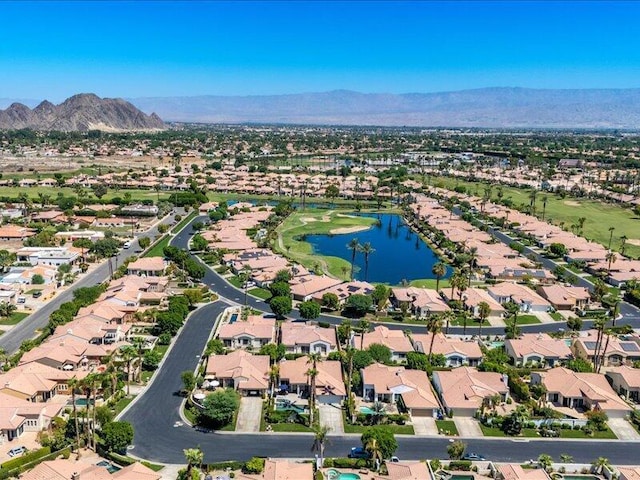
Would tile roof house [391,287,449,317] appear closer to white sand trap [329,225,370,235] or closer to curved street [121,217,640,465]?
curved street [121,217,640,465]

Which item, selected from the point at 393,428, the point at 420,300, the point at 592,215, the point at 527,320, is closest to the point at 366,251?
the point at 420,300

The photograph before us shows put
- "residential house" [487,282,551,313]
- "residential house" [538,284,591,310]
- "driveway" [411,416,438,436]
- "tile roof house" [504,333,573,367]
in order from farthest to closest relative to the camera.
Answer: "residential house" [538,284,591,310]
"residential house" [487,282,551,313]
"tile roof house" [504,333,573,367]
"driveway" [411,416,438,436]

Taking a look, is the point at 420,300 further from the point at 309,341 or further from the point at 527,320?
the point at 309,341

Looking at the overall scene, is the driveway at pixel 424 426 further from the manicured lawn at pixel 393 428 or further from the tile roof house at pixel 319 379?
the tile roof house at pixel 319 379

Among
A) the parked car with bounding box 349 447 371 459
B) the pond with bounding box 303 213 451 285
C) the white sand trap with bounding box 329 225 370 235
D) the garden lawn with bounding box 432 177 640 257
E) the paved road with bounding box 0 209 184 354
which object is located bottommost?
the pond with bounding box 303 213 451 285

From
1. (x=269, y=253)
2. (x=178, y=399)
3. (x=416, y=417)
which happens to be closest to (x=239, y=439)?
(x=178, y=399)

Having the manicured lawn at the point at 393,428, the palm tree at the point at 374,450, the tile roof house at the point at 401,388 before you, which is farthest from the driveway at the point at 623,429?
the palm tree at the point at 374,450

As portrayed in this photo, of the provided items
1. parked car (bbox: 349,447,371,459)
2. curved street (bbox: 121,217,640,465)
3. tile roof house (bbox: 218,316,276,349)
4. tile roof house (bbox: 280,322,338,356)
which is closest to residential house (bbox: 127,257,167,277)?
tile roof house (bbox: 218,316,276,349)

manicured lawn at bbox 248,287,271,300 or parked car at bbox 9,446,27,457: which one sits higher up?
parked car at bbox 9,446,27,457
